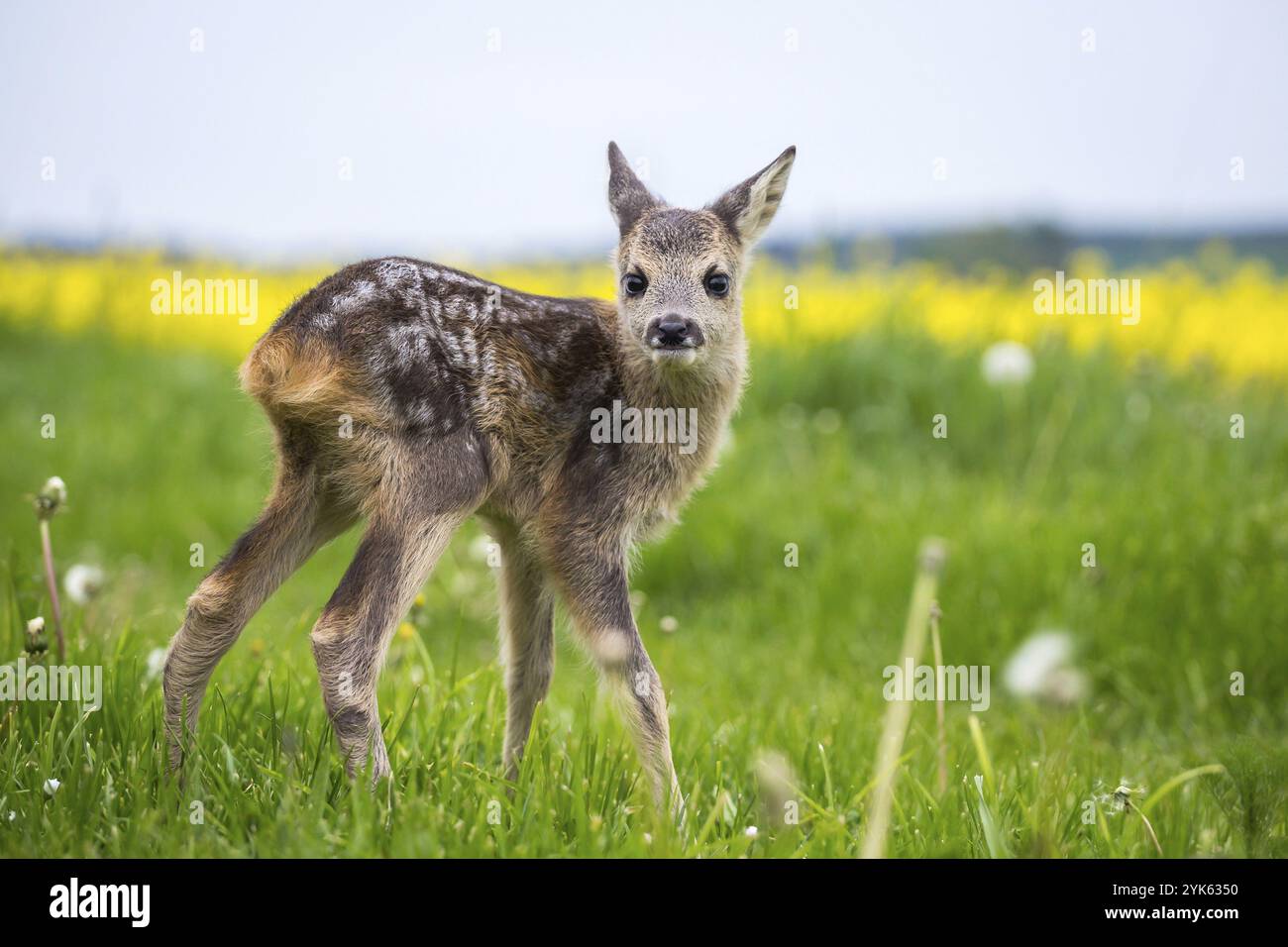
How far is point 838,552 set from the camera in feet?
29.1

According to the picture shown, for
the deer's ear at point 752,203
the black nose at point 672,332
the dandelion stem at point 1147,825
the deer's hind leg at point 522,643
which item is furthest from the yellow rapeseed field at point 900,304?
the dandelion stem at point 1147,825

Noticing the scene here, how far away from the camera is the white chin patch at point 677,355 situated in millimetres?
4781

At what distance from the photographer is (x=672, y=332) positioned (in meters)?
4.79

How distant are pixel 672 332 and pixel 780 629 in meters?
4.17

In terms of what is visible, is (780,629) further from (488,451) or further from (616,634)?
(488,451)

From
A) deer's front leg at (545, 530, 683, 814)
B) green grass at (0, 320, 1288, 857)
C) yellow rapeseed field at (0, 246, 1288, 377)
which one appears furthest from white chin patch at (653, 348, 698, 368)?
yellow rapeseed field at (0, 246, 1288, 377)

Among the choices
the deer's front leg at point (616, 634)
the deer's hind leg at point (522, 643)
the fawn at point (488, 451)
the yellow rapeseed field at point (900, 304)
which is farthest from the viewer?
the yellow rapeseed field at point (900, 304)
